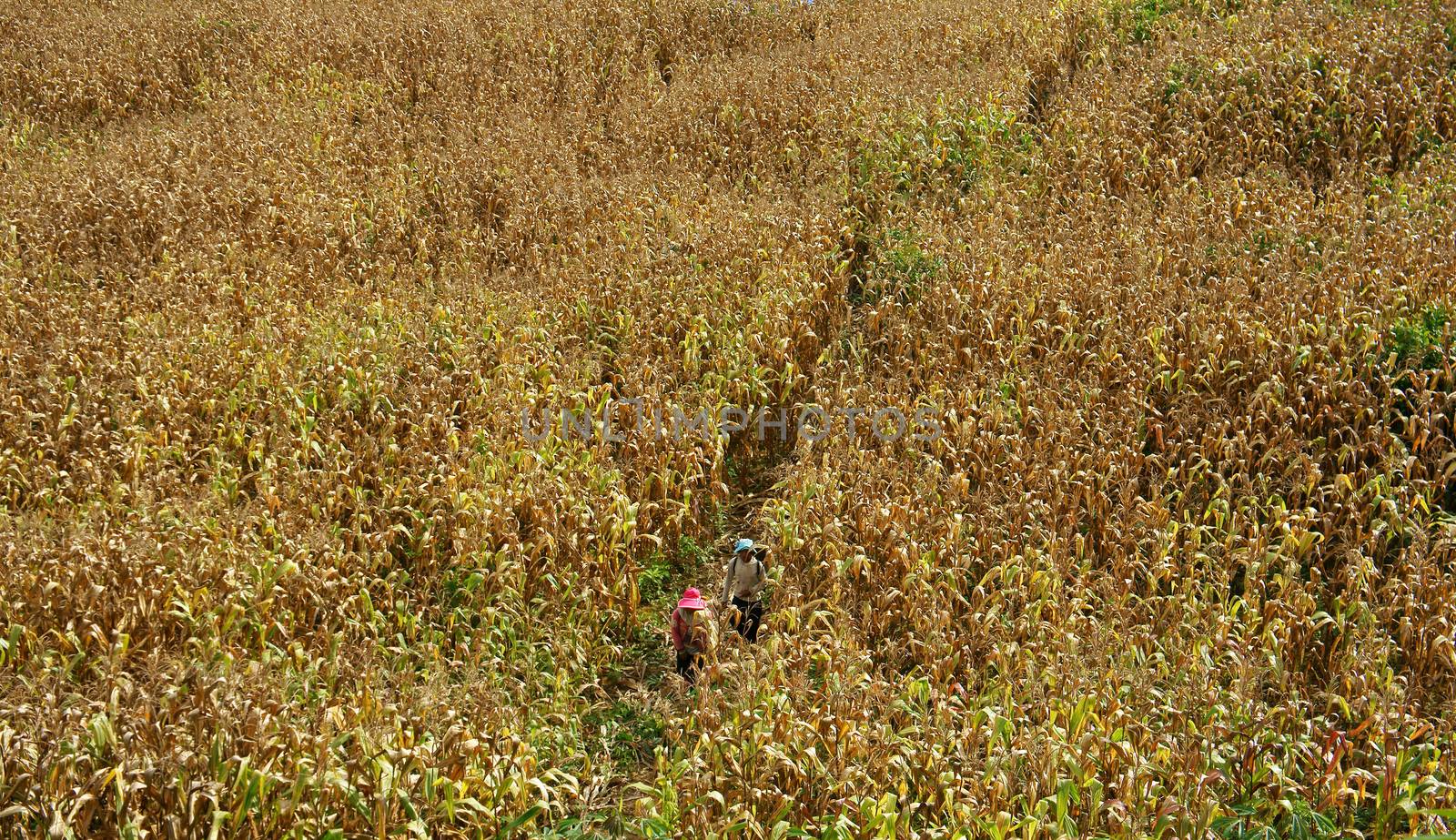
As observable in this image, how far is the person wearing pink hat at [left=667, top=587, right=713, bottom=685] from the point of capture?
6777 millimetres

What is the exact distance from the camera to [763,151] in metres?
13.6

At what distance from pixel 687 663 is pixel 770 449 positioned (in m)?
2.87

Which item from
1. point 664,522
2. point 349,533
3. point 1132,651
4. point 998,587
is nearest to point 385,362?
point 349,533

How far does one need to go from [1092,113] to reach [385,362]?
8.93 metres

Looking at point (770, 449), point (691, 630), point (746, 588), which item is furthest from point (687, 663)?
point (770, 449)

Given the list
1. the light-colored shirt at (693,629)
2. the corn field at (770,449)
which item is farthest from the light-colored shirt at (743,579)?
the light-colored shirt at (693,629)

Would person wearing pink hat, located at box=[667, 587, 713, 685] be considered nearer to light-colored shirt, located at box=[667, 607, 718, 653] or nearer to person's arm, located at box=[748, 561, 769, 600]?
light-colored shirt, located at box=[667, 607, 718, 653]

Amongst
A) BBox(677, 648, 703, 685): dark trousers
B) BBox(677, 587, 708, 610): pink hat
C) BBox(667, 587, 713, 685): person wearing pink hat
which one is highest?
BBox(677, 587, 708, 610): pink hat

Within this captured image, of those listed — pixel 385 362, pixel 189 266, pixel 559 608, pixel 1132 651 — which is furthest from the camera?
pixel 189 266

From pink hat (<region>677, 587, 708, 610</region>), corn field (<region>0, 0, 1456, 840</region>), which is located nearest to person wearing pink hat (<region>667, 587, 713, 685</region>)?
pink hat (<region>677, 587, 708, 610</region>)

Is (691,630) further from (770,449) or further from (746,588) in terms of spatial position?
(770,449)

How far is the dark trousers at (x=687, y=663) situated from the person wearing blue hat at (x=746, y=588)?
0.36 m

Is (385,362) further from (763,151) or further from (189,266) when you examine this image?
(763,151)

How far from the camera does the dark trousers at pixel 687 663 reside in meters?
6.87
